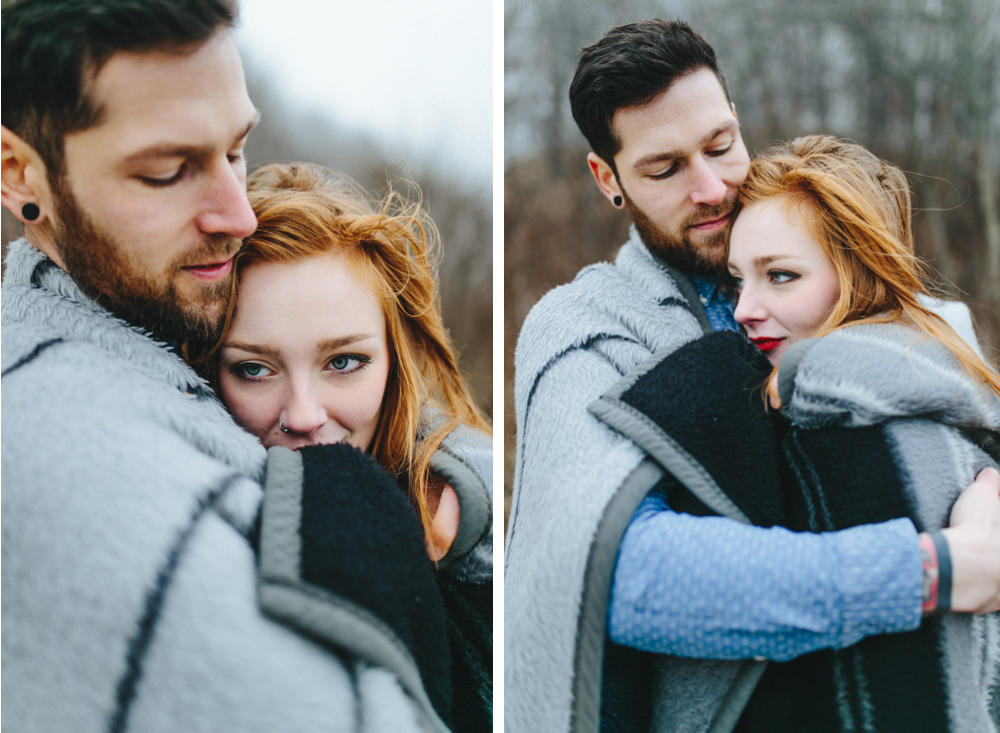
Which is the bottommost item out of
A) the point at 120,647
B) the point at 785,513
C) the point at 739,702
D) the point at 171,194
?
the point at 739,702

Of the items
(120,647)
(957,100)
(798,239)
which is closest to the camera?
(120,647)

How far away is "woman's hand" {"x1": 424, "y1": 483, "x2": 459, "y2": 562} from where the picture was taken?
5.55 ft

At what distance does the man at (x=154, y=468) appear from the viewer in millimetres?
1263

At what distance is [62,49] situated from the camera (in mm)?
1386

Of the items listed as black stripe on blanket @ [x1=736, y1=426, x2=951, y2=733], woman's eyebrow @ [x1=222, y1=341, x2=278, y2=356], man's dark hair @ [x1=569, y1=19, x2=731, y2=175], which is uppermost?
man's dark hair @ [x1=569, y1=19, x2=731, y2=175]

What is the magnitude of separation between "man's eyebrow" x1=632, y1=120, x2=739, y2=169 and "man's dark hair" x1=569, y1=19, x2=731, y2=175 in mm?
77

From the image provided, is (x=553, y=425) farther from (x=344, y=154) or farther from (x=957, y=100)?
(x=957, y=100)

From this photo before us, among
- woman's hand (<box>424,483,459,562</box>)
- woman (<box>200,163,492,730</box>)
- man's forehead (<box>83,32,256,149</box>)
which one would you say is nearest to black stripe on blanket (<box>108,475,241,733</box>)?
woman (<box>200,163,492,730</box>)

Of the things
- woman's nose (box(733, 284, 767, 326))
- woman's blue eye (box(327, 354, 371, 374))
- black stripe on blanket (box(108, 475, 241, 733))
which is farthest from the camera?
woman's nose (box(733, 284, 767, 326))

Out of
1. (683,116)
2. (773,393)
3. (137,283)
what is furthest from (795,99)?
(137,283)

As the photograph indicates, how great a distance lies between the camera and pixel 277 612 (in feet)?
4.19

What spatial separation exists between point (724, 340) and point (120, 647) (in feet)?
3.87

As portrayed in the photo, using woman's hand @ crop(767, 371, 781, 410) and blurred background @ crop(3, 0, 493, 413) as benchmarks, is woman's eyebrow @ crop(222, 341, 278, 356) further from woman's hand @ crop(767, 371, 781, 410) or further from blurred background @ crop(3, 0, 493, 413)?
woman's hand @ crop(767, 371, 781, 410)

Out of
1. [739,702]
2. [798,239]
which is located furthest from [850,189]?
[739,702]
